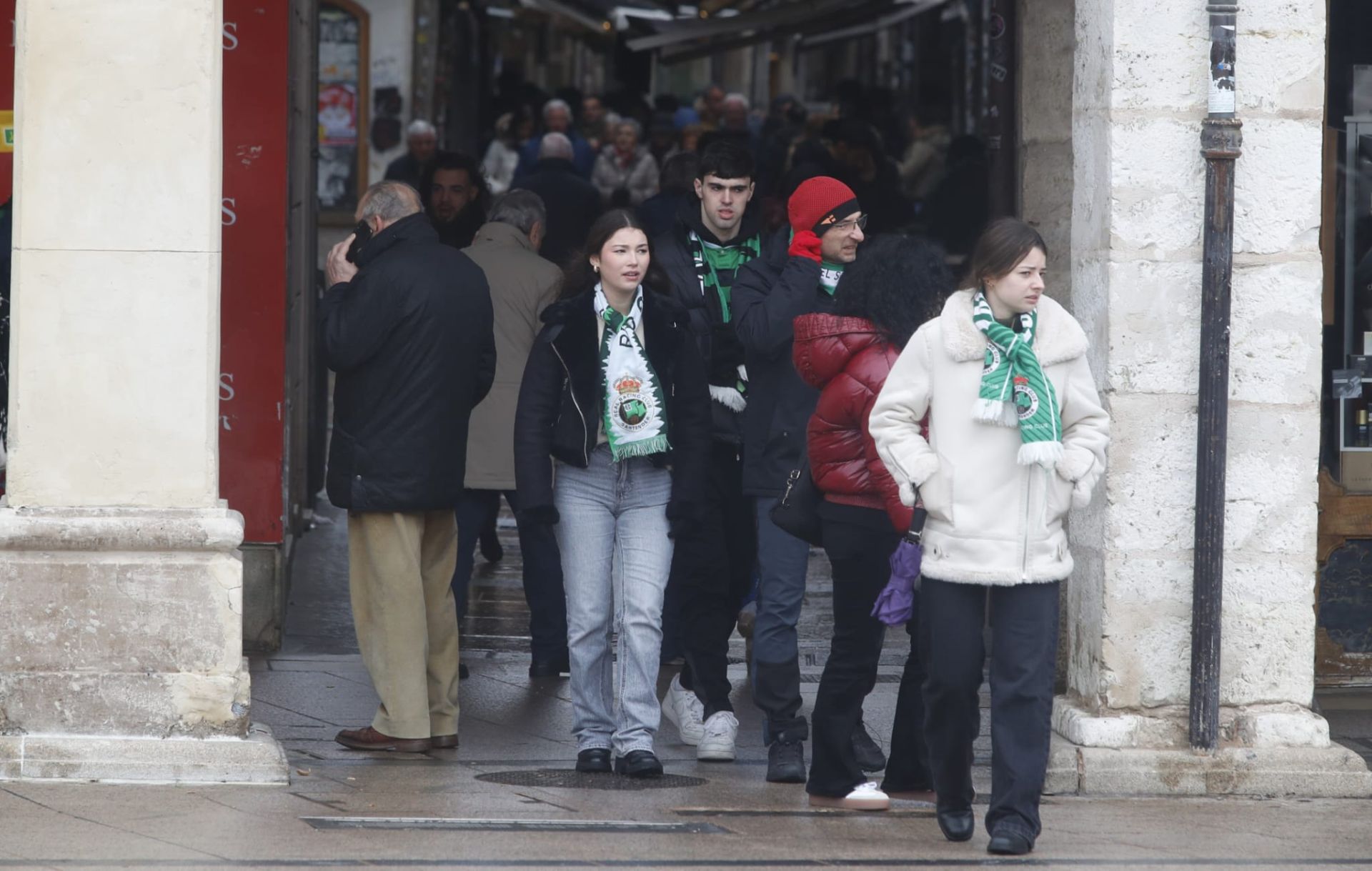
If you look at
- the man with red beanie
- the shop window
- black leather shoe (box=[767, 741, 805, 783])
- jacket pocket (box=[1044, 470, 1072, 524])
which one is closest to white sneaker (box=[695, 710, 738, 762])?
the man with red beanie

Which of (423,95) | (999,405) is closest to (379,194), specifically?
(999,405)

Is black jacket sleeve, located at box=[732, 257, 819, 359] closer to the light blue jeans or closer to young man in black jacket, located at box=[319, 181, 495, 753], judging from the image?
the light blue jeans

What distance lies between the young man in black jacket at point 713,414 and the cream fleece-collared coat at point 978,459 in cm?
143

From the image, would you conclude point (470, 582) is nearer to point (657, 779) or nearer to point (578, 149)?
point (657, 779)

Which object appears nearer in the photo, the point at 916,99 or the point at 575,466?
the point at 575,466

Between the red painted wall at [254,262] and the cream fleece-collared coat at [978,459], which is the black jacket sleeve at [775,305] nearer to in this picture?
the cream fleece-collared coat at [978,459]

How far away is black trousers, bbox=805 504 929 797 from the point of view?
6.50 meters

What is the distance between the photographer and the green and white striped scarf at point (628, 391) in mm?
6969

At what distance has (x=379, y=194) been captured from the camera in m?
7.51

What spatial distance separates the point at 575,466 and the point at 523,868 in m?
1.59

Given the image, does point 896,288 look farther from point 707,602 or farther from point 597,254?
point 707,602

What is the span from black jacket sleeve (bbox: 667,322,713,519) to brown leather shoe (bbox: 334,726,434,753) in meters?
1.15

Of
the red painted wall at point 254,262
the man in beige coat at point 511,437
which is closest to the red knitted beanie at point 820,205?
the man in beige coat at point 511,437

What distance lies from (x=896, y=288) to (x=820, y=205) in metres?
0.53
